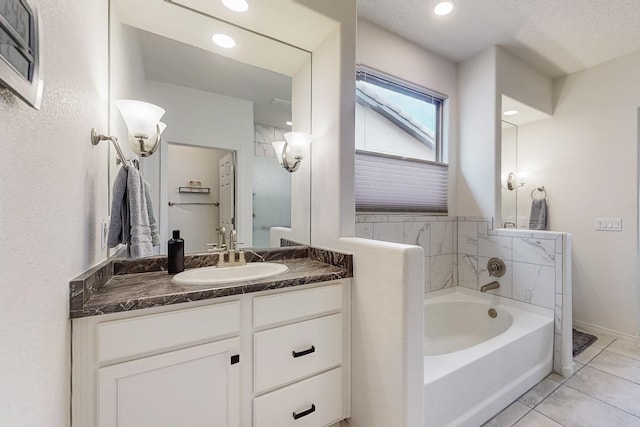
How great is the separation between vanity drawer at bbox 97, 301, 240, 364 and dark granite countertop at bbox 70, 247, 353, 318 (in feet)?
0.18

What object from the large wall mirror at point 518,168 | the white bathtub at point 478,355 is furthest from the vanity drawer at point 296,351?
the large wall mirror at point 518,168

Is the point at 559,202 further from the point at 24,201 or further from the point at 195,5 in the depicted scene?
the point at 24,201

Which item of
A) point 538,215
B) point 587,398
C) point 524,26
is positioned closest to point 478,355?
point 587,398

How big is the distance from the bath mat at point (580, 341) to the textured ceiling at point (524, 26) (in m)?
2.64

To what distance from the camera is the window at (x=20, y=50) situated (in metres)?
0.46

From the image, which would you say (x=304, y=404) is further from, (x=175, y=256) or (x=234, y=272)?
(x=175, y=256)

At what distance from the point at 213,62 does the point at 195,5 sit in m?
0.30

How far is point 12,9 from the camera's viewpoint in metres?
0.49

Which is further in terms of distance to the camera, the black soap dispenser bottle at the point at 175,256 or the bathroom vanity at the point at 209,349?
the black soap dispenser bottle at the point at 175,256

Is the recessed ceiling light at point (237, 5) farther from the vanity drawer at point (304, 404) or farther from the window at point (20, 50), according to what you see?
the vanity drawer at point (304, 404)

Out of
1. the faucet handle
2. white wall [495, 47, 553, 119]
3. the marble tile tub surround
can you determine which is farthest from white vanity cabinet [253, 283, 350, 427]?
white wall [495, 47, 553, 119]

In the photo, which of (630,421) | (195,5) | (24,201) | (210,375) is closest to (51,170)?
(24,201)

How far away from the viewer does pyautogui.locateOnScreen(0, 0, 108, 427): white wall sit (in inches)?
21.9

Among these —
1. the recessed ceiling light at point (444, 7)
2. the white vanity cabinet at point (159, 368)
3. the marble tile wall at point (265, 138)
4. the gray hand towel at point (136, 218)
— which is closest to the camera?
the white vanity cabinet at point (159, 368)
